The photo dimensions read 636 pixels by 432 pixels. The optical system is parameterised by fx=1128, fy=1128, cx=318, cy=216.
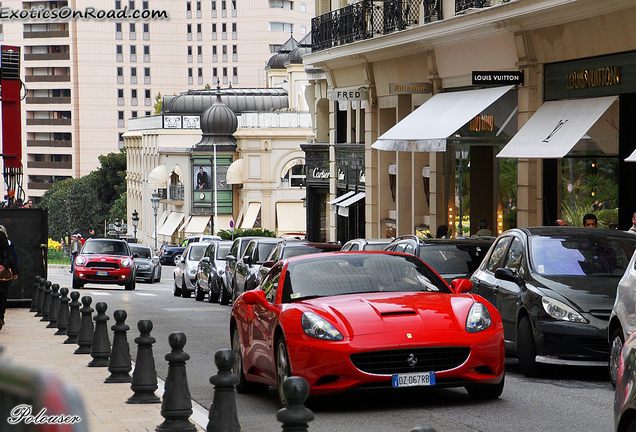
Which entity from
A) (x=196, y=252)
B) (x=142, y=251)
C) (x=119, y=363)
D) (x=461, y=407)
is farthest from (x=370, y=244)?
(x=142, y=251)

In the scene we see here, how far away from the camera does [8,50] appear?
24.9m

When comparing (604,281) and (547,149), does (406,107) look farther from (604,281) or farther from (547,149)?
(604,281)

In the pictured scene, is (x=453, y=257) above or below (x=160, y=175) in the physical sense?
below

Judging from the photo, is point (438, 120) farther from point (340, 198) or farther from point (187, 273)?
point (340, 198)

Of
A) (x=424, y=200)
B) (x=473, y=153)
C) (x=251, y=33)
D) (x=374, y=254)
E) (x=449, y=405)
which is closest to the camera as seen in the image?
(x=449, y=405)

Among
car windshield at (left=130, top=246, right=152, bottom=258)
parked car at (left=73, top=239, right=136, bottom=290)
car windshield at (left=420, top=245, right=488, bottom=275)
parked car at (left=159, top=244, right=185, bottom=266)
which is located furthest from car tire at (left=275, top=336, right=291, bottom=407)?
parked car at (left=159, top=244, right=185, bottom=266)

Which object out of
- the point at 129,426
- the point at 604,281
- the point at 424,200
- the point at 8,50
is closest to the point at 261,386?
the point at 129,426

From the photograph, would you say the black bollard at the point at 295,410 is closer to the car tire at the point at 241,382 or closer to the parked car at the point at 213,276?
the car tire at the point at 241,382

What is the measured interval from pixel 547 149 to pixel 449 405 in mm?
11794

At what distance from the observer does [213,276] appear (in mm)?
28984

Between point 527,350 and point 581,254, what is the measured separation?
1.36 meters

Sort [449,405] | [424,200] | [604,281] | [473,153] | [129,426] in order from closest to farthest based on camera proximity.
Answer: [129,426]
[449,405]
[604,281]
[473,153]
[424,200]

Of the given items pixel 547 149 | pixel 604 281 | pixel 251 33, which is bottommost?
pixel 604 281

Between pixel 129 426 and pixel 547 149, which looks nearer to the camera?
pixel 129 426
